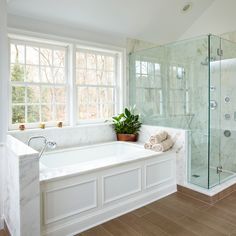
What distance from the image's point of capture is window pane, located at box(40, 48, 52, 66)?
3282mm

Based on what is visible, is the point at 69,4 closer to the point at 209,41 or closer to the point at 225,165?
the point at 209,41

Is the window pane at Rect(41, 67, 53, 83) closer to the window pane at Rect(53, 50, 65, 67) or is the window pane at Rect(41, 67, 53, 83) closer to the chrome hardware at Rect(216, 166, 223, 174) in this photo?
the window pane at Rect(53, 50, 65, 67)

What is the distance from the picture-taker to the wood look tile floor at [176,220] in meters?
2.22

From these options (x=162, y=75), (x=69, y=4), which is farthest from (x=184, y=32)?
(x=69, y=4)

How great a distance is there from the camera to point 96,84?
3855mm

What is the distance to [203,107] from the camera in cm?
308

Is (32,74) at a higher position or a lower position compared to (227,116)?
higher

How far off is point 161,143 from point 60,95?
1671 millimetres

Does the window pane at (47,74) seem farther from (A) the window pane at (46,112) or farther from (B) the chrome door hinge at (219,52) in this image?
(B) the chrome door hinge at (219,52)

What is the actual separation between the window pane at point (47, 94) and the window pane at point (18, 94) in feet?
0.92

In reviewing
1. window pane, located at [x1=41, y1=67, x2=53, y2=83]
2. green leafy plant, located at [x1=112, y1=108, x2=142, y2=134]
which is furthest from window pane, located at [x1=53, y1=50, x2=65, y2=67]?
green leafy plant, located at [x1=112, y1=108, x2=142, y2=134]

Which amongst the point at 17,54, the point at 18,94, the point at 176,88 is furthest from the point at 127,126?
the point at 17,54

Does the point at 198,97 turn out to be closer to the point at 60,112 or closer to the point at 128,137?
the point at 128,137

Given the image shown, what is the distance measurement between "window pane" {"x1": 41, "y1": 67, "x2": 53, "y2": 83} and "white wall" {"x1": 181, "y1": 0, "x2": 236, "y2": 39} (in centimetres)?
283
